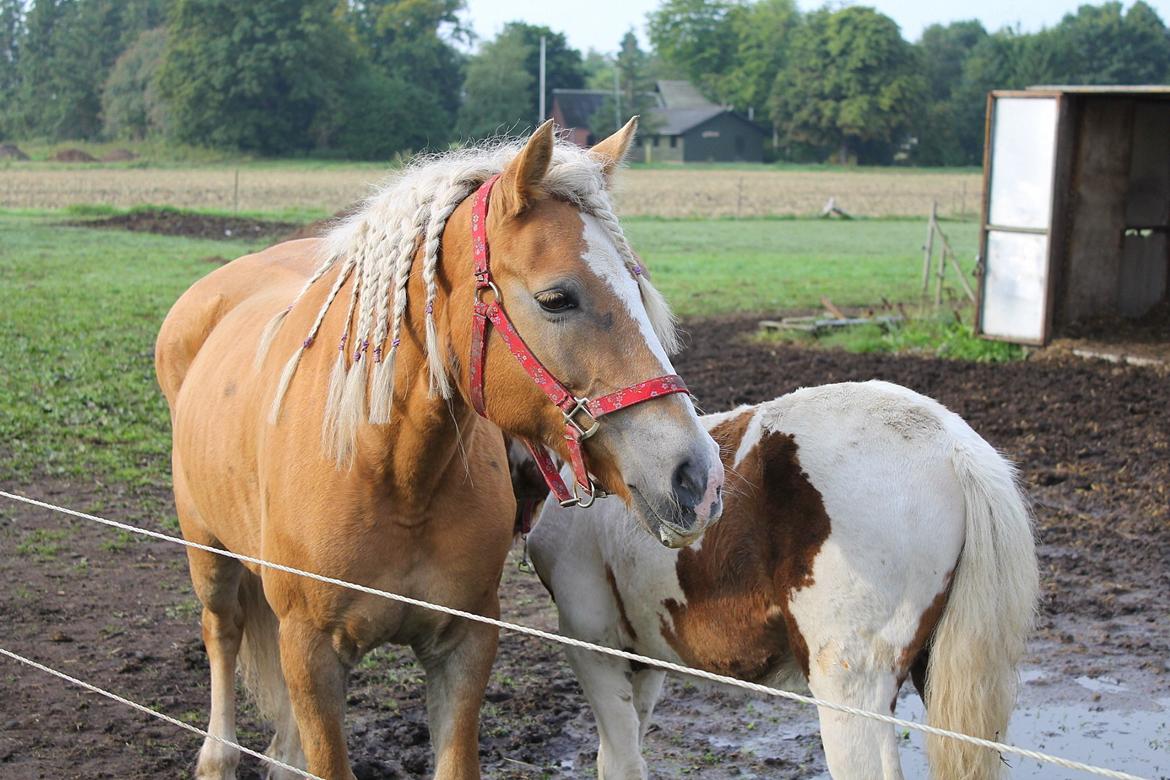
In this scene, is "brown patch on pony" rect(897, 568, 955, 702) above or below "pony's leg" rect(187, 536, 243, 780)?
above

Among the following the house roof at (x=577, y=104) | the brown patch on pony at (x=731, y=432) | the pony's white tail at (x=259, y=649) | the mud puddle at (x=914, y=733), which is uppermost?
the house roof at (x=577, y=104)

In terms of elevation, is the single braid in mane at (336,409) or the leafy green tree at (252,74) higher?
the leafy green tree at (252,74)

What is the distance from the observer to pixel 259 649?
446 centimetres

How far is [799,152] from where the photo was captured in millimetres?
78562

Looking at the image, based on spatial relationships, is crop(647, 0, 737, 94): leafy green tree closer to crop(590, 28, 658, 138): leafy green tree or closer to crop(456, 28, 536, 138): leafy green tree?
crop(590, 28, 658, 138): leafy green tree

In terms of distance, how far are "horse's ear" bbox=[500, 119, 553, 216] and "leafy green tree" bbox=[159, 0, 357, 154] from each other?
207ft

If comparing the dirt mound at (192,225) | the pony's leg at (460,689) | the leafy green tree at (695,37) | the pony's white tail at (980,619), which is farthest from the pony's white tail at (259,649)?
the leafy green tree at (695,37)

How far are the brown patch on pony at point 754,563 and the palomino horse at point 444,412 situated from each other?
57cm

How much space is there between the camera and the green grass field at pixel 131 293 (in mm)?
8539

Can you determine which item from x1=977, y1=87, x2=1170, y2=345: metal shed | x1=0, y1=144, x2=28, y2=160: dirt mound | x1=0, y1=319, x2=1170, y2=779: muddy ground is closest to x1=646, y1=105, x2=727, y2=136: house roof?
x1=0, y1=144, x2=28, y2=160: dirt mound

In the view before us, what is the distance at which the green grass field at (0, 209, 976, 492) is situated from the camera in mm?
8539

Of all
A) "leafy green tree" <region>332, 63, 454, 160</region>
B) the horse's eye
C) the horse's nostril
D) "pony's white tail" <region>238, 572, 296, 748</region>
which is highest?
"leafy green tree" <region>332, 63, 454, 160</region>

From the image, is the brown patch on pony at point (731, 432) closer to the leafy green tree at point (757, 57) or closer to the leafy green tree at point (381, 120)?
the leafy green tree at point (381, 120)

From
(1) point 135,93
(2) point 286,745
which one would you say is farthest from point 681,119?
(2) point 286,745
